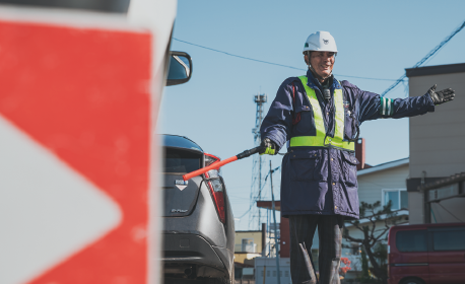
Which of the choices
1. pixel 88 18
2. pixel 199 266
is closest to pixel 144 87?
pixel 88 18

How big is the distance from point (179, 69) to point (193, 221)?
1.48 m

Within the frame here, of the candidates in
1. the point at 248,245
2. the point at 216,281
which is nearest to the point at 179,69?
the point at 216,281

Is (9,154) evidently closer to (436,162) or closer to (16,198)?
(16,198)

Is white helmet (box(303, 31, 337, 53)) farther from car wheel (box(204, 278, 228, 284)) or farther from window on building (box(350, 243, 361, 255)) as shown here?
window on building (box(350, 243, 361, 255))

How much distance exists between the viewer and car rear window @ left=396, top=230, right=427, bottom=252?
1555 cm

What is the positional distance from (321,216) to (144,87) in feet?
11.3

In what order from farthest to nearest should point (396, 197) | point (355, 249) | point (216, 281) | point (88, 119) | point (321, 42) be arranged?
point (396, 197) → point (355, 249) → point (216, 281) → point (321, 42) → point (88, 119)

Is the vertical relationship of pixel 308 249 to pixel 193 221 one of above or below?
below

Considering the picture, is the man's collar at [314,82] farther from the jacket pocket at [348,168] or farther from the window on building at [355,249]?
the window on building at [355,249]

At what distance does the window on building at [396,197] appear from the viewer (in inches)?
1195

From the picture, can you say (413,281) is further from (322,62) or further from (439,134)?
(322,62)

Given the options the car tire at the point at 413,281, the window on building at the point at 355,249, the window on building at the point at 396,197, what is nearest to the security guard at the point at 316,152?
the car tire at the point at 413,281

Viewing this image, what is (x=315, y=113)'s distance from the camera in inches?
154

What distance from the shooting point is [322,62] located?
4066mm
